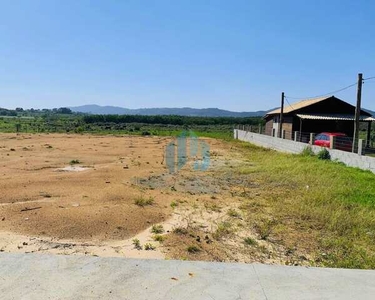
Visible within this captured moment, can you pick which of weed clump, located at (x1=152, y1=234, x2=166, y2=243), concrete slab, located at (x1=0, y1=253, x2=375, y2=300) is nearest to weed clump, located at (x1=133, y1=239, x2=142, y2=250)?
weed clump, located at (x1=152, y1=234, x2=166, y2=243)

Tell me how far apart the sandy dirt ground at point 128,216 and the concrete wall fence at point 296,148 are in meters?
4.81

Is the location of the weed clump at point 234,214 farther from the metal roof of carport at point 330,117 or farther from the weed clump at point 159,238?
the metal roof of carport at point 330,117

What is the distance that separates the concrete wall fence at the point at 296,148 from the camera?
41.6 ft

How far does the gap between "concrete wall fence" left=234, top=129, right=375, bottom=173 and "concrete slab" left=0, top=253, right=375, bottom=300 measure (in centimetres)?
1044

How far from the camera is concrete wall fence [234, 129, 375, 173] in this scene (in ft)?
41.6

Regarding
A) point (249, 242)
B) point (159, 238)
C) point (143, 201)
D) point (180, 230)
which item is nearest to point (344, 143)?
point (143, 201)

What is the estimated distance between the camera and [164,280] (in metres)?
3.02

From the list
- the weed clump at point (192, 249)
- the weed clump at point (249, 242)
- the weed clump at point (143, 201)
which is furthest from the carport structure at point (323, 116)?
the weed clump at point (192, 249)

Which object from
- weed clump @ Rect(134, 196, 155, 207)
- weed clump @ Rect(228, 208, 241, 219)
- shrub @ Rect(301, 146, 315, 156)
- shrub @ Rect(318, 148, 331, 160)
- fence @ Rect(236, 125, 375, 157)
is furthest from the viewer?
shrub @ Rect(301, 146, 315, 156)

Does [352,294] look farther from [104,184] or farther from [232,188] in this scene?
[104,184]

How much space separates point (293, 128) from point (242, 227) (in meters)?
23.1

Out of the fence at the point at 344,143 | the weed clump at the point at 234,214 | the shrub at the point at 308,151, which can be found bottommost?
the weed clump at the point at 234,214

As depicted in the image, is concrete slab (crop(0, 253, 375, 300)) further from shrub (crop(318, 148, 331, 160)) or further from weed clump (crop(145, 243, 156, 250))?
shrub (crop(318, 148, 331, 160))

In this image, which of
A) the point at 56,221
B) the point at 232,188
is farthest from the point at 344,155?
the point at 56,221
